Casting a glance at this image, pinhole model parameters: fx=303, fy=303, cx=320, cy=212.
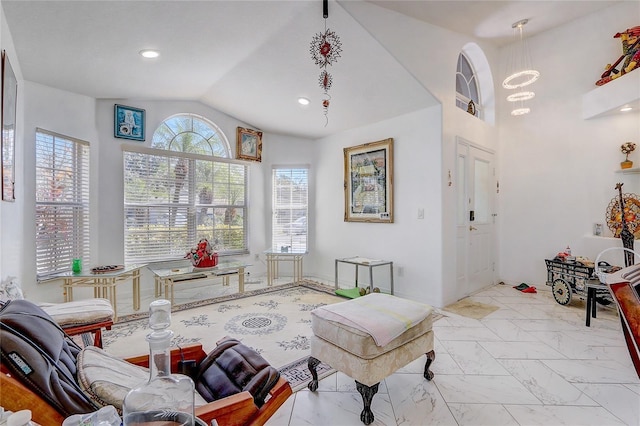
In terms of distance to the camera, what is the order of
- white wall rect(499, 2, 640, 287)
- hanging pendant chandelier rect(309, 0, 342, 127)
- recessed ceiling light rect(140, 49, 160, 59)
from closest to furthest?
hanging pendant chandelier rect(309, 0, 342, 127), recessed ceiling light rect(140, 49, 160, 59), white wall rect(499, 2, 640, 287)

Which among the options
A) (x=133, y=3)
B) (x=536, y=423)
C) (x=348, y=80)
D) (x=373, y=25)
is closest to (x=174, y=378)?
(x=536, y=423)

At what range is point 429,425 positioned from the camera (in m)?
1.71

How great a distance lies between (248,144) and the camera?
5.19 m

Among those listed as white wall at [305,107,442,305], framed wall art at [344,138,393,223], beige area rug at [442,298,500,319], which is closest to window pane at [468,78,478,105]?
white wall at [305,107,442,305]

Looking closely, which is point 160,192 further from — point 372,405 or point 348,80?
point 372,405

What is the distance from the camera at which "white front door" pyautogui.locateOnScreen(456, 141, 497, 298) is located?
4078 mm

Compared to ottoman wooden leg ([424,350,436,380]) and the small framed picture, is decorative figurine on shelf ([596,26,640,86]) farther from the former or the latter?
the small framed picture

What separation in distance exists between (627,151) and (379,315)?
426 centimetres

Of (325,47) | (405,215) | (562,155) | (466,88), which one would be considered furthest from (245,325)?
(562,155)

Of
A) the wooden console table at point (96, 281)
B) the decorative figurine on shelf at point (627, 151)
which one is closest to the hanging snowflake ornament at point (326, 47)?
the wooden console table at point (96, 281)

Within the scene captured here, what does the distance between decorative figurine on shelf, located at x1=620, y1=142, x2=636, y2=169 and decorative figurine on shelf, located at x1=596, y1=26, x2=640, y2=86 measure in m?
0.85

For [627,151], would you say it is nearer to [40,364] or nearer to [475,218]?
[475,218]

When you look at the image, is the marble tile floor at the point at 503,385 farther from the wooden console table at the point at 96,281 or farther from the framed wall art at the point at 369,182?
the wooden console table at the point at 96,281

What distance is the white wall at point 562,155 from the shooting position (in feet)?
13.1
